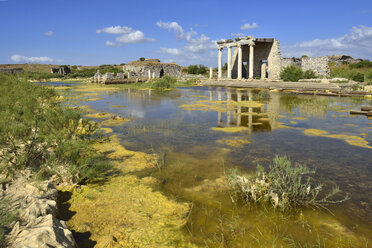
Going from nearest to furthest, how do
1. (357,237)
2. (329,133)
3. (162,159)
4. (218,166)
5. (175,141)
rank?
(357,237), (218,166), (162,159), (175,141), (329,133)

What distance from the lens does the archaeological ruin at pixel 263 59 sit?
3353 centimetres

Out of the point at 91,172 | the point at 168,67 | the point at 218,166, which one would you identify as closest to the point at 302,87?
the point at 218,166

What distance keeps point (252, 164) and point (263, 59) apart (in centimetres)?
3441

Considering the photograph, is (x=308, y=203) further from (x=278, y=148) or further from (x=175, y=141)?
(x=175, y=141)

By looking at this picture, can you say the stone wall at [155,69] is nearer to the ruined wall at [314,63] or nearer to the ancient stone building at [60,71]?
the ruined wall at [314,63]

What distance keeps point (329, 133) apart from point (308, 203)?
5.43 meters

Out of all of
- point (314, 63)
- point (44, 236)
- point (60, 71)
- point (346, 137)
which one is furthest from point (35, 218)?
point (60, 71)

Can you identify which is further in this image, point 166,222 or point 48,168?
point 48,168

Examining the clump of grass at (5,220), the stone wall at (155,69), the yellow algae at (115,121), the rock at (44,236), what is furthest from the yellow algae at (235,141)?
the stone wall at (155,69)

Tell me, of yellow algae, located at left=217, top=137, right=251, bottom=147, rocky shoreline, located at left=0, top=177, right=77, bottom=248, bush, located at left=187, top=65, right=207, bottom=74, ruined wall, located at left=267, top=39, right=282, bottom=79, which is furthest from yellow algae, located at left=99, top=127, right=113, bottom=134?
bush, located at left=187, top=65, right=207, bottom=74

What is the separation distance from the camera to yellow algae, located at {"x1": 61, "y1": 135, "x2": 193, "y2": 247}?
9.87 ft

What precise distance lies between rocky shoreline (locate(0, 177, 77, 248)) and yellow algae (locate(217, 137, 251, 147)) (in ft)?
15.4

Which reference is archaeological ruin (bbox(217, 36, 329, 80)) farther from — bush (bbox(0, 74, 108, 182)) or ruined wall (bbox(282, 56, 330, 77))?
bush (bbox(0, 74, 108, 182))

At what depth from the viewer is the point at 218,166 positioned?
5324 millimetres
